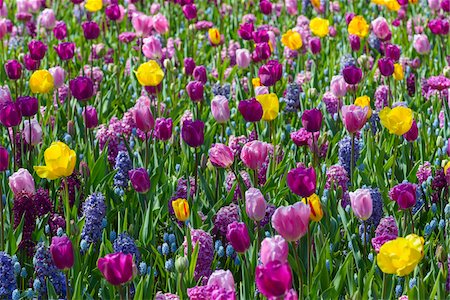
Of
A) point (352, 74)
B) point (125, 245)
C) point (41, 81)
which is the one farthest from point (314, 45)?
point (125, 245)

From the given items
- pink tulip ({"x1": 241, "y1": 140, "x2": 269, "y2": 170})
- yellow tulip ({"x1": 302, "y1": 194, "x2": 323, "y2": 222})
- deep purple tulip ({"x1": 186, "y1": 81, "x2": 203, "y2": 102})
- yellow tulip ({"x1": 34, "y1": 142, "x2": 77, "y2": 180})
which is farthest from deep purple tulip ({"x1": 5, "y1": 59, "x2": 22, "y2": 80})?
yellow tulip ({"x1": 302, "y1": 194, "x2": 323, "y2": 222})

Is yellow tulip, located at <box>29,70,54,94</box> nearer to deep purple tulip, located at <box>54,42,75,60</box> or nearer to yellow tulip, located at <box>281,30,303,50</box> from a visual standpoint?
deep purple tulip, located at <box>54,42,75,60</box>

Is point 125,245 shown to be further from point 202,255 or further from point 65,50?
point 65,50

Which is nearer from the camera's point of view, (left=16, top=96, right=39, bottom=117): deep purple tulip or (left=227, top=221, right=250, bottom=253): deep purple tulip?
(left=227, top=221, right=250, bottom=253): deep purple tulip

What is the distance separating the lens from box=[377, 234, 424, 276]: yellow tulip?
2.46m

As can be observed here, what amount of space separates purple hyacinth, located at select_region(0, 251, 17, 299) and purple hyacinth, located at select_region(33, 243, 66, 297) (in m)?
0.08

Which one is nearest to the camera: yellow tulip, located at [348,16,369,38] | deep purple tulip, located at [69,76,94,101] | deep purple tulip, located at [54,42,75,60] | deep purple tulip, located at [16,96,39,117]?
deep purple tulip, located at [16,96,39,117]

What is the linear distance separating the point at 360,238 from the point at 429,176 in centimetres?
55

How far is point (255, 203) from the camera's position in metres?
2.94

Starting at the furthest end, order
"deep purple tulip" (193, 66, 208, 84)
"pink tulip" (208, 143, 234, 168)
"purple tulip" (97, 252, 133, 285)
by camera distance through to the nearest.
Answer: "deep purple tulip" (193, 66, 208, 84) < "pink tulip" (208, 143, 234, 168) < "purple tulip" (97, 252, 133, 285)

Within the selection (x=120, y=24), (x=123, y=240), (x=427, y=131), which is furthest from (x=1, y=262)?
(x=120, y=24)

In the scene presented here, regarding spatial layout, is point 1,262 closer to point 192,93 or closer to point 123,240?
point 123,240

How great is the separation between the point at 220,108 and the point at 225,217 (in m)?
0.87

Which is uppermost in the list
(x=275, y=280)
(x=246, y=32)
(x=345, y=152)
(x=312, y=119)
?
(x=275, y=280)
